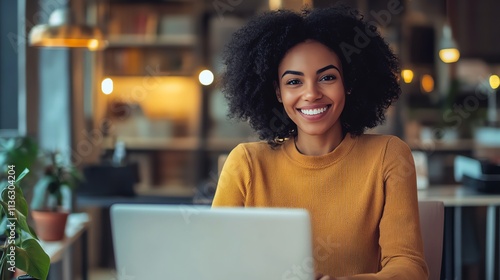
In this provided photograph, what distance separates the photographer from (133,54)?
20.5ft

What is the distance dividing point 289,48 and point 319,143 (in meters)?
0.26

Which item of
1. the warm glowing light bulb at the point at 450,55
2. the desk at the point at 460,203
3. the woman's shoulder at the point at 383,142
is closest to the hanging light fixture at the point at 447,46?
the warm glowing light bulb at the point at 450,55

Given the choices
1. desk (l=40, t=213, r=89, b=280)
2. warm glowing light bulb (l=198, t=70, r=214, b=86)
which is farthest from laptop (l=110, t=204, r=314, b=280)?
warm glowing light bulb (l=198, t=70, r=214, b=86)

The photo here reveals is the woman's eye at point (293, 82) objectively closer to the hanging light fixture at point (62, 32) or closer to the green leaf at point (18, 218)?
the green leaf at point (18, 218)

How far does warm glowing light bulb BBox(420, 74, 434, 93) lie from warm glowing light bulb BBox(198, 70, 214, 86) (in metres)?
1.79

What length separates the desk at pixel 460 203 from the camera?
424cm

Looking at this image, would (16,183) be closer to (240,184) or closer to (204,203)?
(240,184)

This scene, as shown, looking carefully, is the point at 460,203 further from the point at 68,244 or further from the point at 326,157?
the point at 326,157

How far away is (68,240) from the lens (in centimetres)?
320

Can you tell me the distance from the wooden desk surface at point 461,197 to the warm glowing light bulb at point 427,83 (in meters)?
1.75

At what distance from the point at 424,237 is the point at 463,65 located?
4.38 metres

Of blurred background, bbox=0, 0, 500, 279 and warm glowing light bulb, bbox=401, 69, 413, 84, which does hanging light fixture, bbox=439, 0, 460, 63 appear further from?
warm glowing light bulb, bbox=401, 69, 413, 84

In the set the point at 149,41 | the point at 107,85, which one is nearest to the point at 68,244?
the point at 107,85

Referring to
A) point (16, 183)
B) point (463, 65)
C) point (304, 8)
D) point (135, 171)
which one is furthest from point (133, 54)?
point (16, 183)
